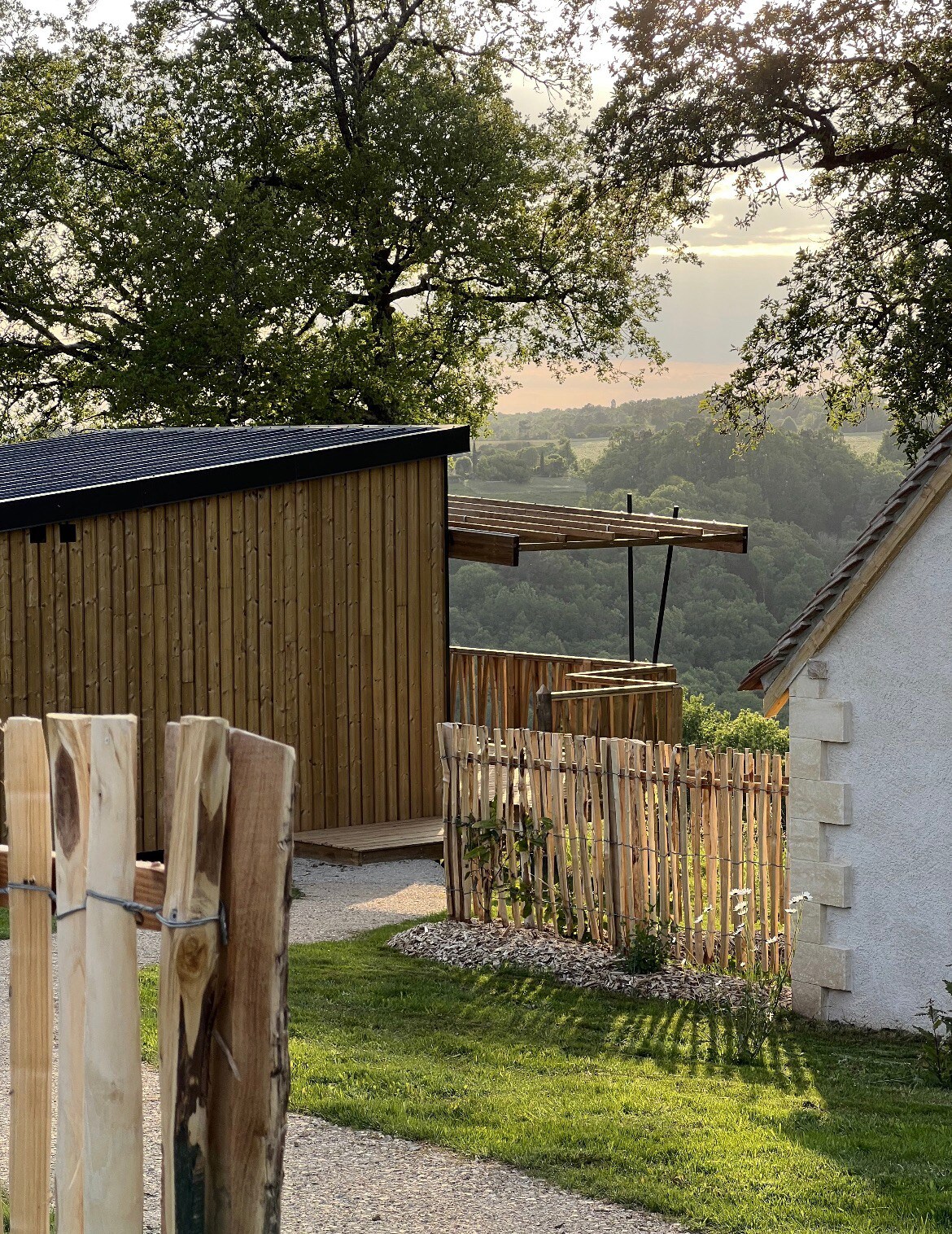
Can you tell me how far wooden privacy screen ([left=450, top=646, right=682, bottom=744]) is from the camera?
51.0 feet

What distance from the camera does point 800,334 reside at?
25.8 meters

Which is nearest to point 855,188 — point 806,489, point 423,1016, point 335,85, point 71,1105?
point 335,85

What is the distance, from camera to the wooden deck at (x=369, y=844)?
1363cm

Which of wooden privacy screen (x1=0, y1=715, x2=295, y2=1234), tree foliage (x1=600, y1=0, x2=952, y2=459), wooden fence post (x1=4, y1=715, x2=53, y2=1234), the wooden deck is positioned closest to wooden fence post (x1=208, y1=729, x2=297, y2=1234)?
wooden privacy screen (x1=0, y1=715, x2=295, y2=1234)

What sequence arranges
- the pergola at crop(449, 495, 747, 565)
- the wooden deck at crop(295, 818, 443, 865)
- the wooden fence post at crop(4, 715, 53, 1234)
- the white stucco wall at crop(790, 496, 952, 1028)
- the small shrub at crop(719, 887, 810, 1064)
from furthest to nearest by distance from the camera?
the pergola at crop(449, 495, 747, 565), the wooden deck at crop(295, 818, 443, 865), the white stucco wall at crop(790, 496, 952, 1028), the small shrub at crop(719, 887, 810, 1064), the wooden fence post at crop(4, 715, 53, 1234)

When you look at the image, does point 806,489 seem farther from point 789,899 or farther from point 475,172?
point 789,899

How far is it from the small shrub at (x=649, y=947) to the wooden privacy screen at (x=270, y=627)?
5.00 m

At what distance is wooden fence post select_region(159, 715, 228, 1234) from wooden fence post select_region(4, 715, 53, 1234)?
0.42m

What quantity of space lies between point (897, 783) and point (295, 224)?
25597 millimetres

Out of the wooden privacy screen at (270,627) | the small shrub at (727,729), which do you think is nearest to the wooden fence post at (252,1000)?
the wooden privacy screen at (270,627)

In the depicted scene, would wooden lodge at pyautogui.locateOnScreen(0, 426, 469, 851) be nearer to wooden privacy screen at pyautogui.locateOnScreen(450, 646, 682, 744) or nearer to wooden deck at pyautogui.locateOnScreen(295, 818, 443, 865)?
wooden deck at pyautogui.locateOnScreen(295, 818, 443, 865)

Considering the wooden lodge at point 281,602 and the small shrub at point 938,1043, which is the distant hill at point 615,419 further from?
the small shrub at point 938,1043

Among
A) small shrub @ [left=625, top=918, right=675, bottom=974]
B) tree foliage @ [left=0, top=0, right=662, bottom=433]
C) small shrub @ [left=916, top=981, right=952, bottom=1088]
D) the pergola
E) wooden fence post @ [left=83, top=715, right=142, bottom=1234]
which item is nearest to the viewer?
wooden fence post @ [left=83, top=715, right=142, bottom=1234]

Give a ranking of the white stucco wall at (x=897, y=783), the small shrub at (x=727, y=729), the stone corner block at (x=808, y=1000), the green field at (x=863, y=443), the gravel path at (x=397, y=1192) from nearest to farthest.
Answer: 1. the gravel path at (x=397, y=1192)
2. the white stucco wall at (x=897, y=783)
3. the stone corner block at (x=808, y=1000)
4. the small shrub at (x=727, y=729)
5. the green field at (x=863, y=443)
